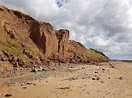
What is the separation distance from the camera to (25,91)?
20.5m

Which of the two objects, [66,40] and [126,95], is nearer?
[126,95]

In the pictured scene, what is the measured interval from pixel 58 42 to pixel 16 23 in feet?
72.6

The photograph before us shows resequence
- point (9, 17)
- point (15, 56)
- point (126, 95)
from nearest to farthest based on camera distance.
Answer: point (126, 95)
point (15, 56)
point (9, 17)

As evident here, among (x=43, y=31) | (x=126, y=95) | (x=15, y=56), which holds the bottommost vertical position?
(x=126, y=95)

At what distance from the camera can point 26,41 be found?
5100 centimetres

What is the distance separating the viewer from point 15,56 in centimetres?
3888

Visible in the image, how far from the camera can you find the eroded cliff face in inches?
1570

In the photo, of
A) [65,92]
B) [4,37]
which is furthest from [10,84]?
[4,37]

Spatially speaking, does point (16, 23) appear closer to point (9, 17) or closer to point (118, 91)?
point (9, 17)

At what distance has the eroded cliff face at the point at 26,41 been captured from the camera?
131 ft

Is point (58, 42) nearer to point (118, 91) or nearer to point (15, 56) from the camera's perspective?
point (15, 56)

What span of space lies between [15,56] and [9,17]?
14.7 metres

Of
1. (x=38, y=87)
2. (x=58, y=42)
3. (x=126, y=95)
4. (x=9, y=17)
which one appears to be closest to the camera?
(x=126, y=95)

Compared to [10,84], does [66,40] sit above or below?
above
